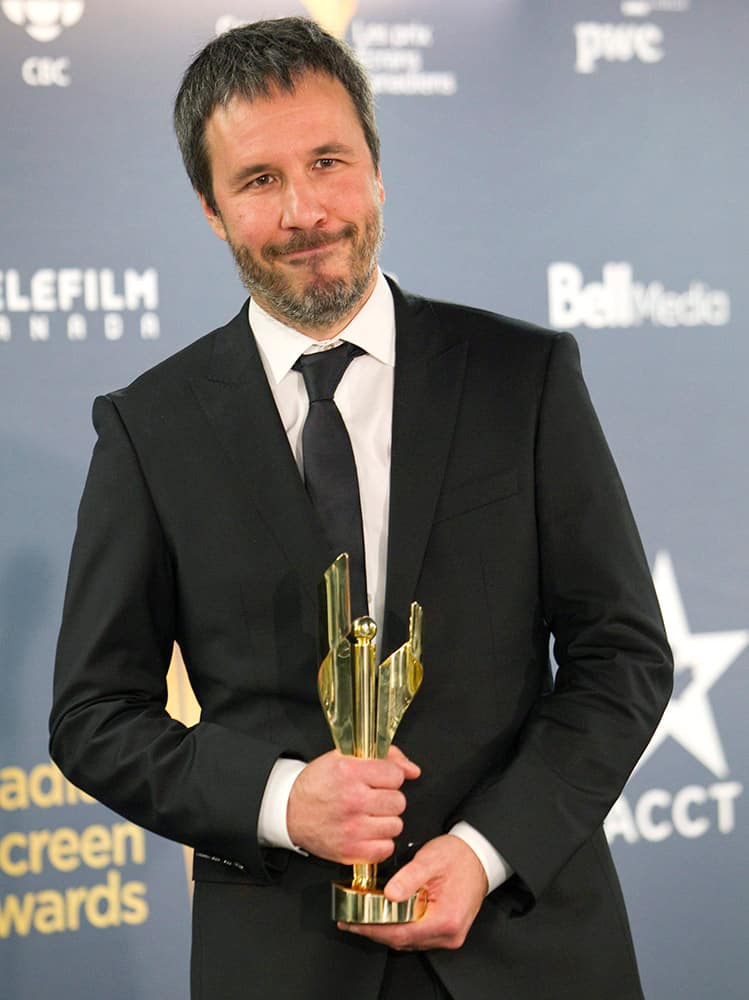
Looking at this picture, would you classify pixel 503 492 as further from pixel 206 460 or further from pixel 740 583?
pixel 740 583

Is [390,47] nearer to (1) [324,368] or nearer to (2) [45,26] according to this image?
(2) [45,26]

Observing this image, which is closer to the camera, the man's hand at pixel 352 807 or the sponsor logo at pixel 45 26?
the man's hand at pixel 352 807

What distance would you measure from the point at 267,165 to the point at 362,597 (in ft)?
1.58

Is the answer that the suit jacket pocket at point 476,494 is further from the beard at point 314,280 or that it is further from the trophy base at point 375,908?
the trophy base at point 375,908

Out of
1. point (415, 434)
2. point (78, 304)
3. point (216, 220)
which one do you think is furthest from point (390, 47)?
point (415, 434)

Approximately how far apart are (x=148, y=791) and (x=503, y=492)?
0.48 meters

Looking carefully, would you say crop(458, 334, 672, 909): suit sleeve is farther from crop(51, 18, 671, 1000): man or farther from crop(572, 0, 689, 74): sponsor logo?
crop(572, 0, 689, 74): sponsor logo

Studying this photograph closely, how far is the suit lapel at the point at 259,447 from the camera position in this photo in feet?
4.71

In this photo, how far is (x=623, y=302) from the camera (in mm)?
2953

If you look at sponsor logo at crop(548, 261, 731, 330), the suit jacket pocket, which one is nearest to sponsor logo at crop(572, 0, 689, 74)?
sponsor logo at crop(548, 261, 731, 330)

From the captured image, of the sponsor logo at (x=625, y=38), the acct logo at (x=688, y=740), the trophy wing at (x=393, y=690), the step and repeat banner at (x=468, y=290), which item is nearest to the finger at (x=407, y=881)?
the trophy wing at (x=393, y=690)

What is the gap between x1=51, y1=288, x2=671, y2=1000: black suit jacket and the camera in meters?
1.39

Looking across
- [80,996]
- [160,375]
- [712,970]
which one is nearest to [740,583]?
[712,970]

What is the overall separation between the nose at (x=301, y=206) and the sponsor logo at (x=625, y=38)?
1.61 meters
